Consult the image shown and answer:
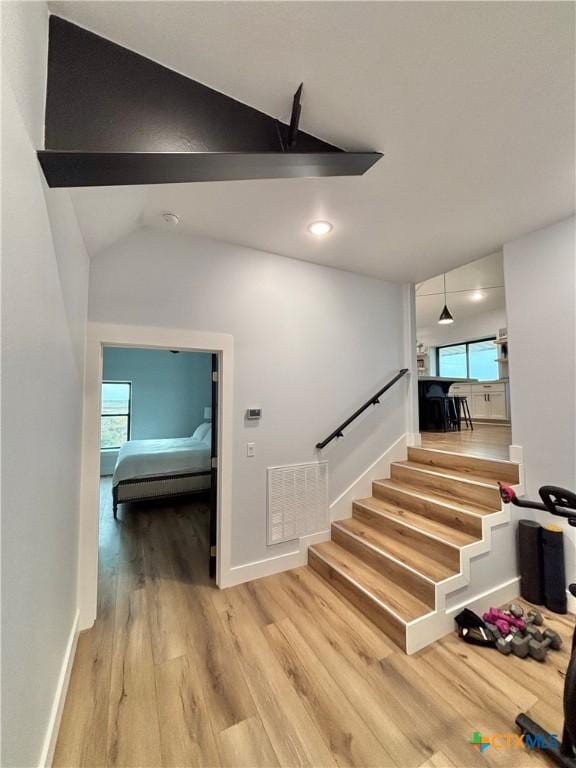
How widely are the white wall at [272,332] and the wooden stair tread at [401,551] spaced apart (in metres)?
0.36

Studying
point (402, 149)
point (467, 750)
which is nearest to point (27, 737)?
point (467, 750)

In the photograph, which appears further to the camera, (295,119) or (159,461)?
(159,461)

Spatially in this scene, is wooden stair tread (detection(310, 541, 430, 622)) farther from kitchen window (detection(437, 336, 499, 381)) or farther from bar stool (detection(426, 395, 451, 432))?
kitchen window (detection(437, 336, 499, 381))

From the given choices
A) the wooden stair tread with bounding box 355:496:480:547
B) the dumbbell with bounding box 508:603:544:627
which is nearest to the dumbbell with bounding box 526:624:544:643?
the dumbbell with bounding box 508:603:544:627

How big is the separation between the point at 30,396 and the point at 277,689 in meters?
1.88

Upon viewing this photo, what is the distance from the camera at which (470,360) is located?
743 cm

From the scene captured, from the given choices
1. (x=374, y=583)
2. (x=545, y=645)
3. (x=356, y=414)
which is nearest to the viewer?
(x=545, y=645)

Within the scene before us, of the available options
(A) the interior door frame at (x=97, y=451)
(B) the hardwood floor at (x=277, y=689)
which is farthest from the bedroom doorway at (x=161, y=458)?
(B) the hardwood floor at (x=277, y=689)

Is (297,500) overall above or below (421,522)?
above

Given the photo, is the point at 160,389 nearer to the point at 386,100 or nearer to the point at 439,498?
the point at 439,498

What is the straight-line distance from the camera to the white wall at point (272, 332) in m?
2.27

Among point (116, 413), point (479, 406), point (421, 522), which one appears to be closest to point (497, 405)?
point (479, 406)

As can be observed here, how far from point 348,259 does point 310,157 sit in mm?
1546

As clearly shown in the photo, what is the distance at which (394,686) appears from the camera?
5.28ft
